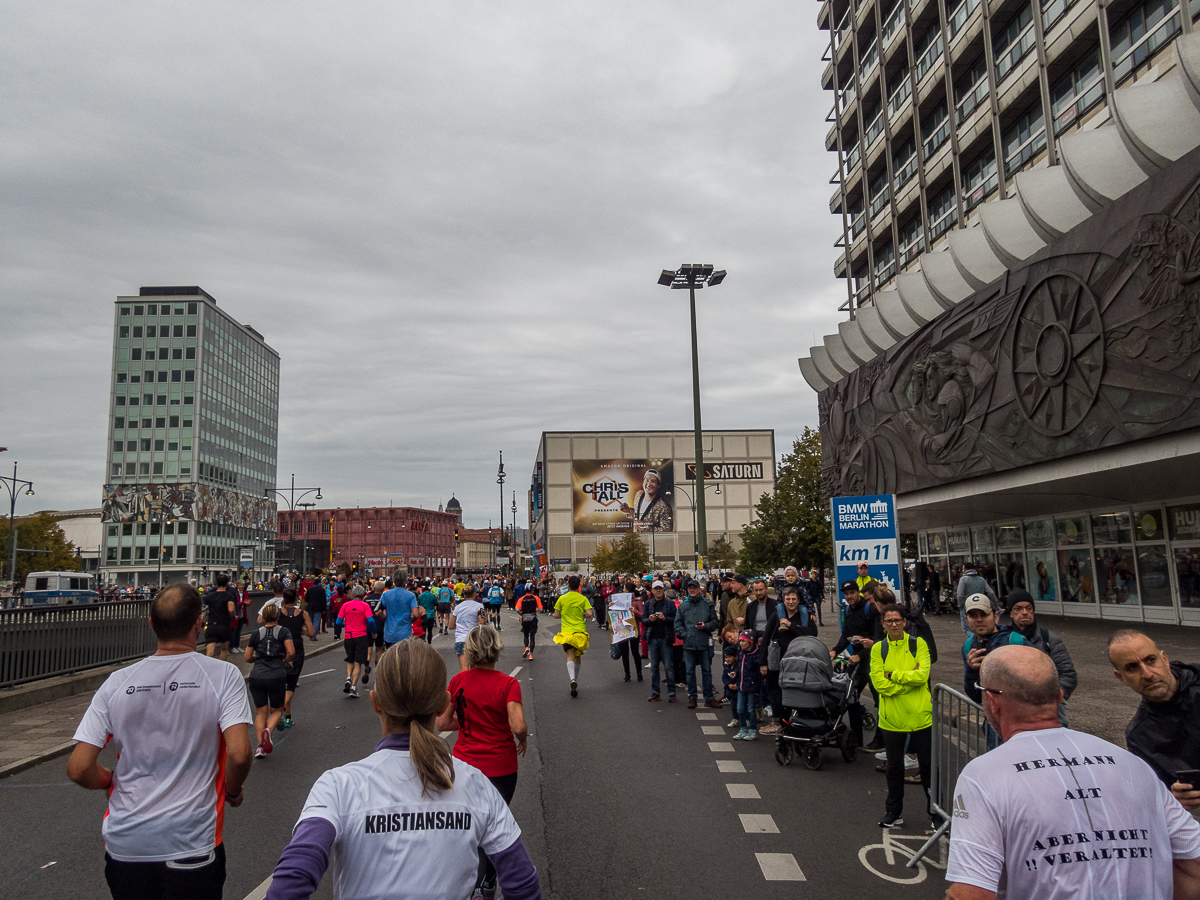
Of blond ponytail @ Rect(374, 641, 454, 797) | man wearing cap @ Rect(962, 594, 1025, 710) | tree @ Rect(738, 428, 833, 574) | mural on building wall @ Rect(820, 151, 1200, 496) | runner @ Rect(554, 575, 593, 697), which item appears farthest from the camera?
tree @ Rect(738, 428, 833, 574)

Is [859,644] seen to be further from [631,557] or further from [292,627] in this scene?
[631,557]

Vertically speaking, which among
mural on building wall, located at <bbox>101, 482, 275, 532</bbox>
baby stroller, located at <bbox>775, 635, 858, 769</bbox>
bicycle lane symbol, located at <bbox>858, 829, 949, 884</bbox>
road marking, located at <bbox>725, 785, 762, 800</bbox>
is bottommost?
road marking, located at <bbox>725, 785, 762, 800</bbox>

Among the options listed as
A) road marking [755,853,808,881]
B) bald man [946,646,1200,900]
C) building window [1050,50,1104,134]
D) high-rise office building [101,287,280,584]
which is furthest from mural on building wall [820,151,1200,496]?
high-rise office building [101,287,280,584]

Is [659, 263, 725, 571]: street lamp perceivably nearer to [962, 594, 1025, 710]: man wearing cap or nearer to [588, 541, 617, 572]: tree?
[962, 594, 1025, 710]: man wearing cap

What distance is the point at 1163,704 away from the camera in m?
3.56

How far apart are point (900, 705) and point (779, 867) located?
1.66m

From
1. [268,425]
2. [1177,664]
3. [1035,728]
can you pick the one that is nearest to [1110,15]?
[1177,664]

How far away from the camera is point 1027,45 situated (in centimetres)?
2680

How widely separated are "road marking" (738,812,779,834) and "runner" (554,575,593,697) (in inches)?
254

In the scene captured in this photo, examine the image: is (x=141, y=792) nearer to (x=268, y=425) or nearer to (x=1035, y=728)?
(x=1035, y=728)

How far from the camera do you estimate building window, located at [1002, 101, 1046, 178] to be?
26.5 metres

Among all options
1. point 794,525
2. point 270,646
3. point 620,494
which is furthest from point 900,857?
point 620,494

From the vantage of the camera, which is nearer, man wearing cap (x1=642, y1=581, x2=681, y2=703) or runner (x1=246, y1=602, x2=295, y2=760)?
runner (x1=246, y1=602, x2=295, y2=760)

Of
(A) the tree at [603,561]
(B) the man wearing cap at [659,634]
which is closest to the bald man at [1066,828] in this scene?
(B) the man wearing cap at [659,634]
